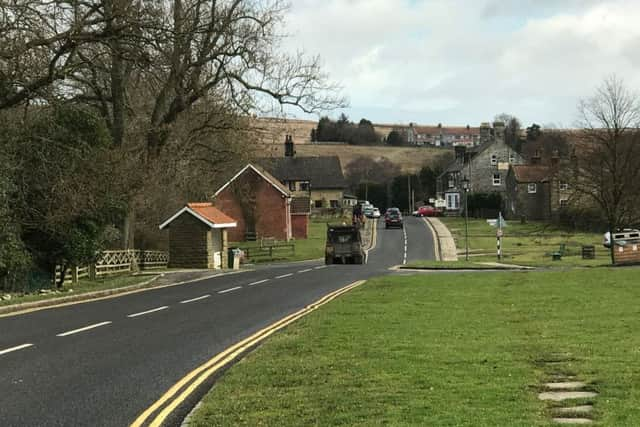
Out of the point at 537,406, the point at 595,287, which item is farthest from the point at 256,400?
the point at 595,287

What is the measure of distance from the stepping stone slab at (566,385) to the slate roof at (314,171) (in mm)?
100716

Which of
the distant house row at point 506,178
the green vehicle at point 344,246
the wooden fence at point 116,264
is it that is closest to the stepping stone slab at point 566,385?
the wooden fence at point 116,264

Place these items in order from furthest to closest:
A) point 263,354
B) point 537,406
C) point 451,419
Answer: point 263,354
point 537,406
point 451,419

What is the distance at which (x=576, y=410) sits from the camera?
6734 millimetres

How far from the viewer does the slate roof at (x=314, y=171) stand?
359 feet

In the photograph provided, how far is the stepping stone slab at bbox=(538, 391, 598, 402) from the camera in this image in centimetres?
731

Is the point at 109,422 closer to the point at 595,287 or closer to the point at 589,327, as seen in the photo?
the point at 589,327

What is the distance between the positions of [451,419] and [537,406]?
970 millimetres

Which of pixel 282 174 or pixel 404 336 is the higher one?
pixel 282 174

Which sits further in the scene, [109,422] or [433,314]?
[433,314]

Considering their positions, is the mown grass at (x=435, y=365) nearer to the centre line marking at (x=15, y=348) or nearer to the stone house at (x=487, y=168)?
the centre line marking at (x=15, y=348)

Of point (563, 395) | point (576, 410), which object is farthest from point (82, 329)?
point (576, 410)

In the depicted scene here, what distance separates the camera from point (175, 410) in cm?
769

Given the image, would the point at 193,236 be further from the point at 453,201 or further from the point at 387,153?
the point at 387,153
